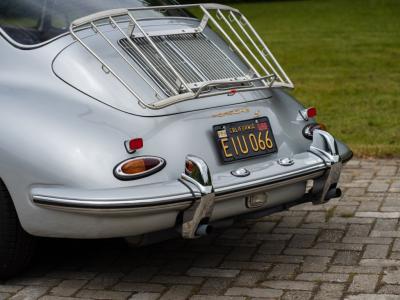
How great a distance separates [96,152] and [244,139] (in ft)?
2.72

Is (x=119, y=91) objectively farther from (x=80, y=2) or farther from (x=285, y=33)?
(x=285, y=33)

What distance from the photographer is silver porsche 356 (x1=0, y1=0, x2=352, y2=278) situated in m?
4.20

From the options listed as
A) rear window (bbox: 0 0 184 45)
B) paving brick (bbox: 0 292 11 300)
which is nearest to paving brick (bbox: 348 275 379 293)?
paving brick (bbox: 0 292 11 300)

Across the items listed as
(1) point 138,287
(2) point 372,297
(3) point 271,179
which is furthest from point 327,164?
(1) point 138,287

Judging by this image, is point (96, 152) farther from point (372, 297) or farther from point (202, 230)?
point (372, 297)

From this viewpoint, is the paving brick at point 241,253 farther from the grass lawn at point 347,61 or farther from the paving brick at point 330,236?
the grass lawn at point 347,61

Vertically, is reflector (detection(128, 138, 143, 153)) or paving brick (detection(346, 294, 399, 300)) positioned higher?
reflector (detection(128, 138, 143, 153))

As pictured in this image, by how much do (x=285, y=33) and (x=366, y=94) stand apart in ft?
25.5

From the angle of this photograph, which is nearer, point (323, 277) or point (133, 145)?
point (133, 145)

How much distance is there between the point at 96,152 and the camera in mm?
4219

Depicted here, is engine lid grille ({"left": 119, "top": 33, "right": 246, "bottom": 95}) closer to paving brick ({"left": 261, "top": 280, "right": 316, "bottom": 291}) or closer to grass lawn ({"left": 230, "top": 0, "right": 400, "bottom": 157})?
paving brick ({"left": 261, "top": 280, "right": 316, "bottom": 291})

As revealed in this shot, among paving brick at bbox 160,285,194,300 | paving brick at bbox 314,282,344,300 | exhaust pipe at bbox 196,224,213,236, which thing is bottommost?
paving brick at bbox 314,282,344,300

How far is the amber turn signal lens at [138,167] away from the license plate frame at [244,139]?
0.40 metres

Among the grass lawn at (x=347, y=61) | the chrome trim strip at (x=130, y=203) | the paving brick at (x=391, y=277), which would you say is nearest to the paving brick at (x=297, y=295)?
the paving brick at (x=391, y=277)
